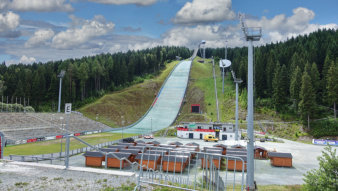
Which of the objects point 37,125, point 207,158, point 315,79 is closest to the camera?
point 207,158

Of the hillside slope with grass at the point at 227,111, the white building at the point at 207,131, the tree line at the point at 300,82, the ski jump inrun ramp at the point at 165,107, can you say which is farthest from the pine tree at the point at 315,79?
the ski jump inrun ramp at the point at 165,107

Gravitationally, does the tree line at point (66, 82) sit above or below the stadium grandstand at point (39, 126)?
above

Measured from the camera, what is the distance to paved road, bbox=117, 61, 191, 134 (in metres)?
61.9

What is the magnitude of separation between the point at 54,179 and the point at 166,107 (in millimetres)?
63139

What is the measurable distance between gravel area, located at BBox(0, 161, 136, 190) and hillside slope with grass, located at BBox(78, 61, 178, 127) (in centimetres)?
5089

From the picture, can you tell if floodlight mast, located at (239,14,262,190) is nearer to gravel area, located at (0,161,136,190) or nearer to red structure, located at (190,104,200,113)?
gravel area, located at (0,161,136,190)

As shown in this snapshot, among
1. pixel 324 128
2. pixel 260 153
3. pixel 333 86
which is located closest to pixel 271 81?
pixel 333 86

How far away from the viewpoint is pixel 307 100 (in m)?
49.7

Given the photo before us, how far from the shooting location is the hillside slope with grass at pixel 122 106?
222 feet

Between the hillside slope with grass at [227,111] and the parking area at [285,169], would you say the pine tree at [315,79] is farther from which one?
the parking area at [285,169]

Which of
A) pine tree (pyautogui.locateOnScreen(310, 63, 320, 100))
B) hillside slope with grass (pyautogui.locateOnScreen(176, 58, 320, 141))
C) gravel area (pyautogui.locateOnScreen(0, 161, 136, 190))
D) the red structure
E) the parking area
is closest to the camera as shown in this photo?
gravel area (pyautogui.locateOnScreen(0, 161, 136, 190))

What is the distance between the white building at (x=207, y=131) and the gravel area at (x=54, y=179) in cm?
3973

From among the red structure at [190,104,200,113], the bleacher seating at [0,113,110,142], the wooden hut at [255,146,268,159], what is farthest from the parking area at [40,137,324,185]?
the red structure at [190,104,200,113]

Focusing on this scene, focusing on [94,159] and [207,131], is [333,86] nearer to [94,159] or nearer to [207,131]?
[207,131]
